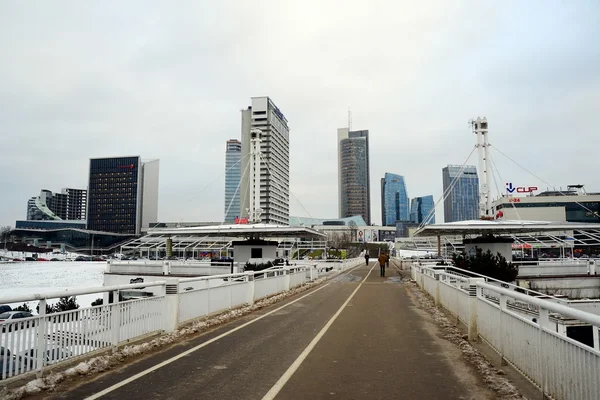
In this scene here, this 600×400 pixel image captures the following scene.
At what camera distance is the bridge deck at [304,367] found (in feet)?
19.4

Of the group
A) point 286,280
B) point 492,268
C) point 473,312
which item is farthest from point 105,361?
point 492,268

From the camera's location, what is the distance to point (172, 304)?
33.6 ft

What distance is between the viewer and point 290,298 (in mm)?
19188

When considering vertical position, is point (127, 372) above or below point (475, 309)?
below

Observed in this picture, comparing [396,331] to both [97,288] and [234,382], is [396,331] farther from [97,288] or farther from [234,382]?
[97,288]

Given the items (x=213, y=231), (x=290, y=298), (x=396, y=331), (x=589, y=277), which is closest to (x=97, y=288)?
(x=396, y=331)

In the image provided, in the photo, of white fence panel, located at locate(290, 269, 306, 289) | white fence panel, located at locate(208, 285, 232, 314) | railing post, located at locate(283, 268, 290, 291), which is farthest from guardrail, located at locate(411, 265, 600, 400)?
white fence panel, located at locate(290, 269, 306, 289)

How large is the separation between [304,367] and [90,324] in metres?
3.74

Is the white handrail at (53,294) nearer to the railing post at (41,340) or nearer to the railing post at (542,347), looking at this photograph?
the railing post at (41,340)

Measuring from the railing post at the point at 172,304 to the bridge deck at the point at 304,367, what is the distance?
77cm

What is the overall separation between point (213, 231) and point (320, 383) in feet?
127

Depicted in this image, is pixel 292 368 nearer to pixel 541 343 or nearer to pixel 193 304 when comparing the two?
pixel 541 343

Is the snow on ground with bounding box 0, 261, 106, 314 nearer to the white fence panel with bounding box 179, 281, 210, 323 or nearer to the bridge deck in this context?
the white fence panel with bounding box 179, 281, 210, 323

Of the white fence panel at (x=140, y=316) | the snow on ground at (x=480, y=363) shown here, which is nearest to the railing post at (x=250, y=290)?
the white fence panel at (x=140, y=316)
